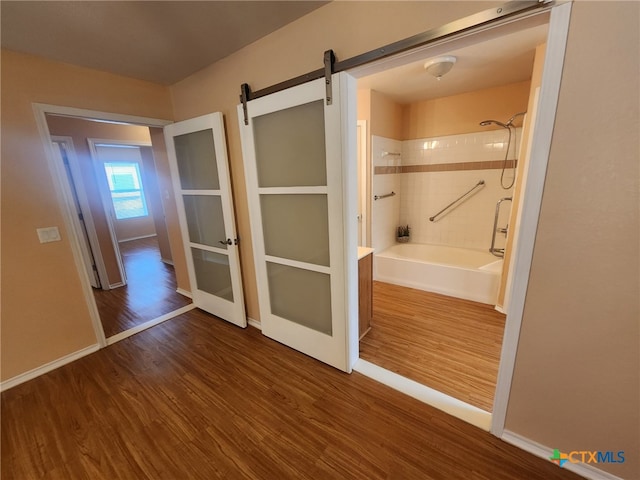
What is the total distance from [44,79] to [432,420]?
360cm

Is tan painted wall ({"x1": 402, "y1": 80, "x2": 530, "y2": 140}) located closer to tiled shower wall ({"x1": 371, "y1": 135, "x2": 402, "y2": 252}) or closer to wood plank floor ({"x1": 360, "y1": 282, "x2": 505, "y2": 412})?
tiled shower wall ({"x1": 371, "y1": 135, "x2": 402, "y2": 252})

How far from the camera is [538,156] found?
1.04m

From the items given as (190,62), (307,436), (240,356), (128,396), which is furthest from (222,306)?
(190,62)

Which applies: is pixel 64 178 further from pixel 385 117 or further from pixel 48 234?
pixel 385 117

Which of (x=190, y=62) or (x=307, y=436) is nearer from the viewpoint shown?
(x=307, y=436)

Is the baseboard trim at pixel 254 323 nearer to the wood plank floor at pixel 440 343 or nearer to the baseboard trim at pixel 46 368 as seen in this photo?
the wood plank floor at pixel 440 343

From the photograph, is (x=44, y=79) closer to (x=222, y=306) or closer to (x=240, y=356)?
(x=222, y=306)

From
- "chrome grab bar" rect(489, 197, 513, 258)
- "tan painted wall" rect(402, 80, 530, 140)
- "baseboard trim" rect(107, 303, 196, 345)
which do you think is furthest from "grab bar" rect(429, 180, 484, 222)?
"baseboard trim" rect(107, 303, 196, 345)

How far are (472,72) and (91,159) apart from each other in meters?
4.81

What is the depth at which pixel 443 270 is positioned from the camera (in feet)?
9.96

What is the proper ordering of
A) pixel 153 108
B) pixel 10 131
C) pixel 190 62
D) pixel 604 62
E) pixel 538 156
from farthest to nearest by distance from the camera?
pixel 153 108
pixel 190 62
pixel 10 131
pixel 538 156
pixel 604 62

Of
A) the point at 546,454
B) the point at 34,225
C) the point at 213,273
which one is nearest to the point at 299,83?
the point at 213,273

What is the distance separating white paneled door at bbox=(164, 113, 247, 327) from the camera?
2.23 metres

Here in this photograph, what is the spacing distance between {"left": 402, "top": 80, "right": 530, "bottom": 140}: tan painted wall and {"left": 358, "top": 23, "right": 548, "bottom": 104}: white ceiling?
11cm
